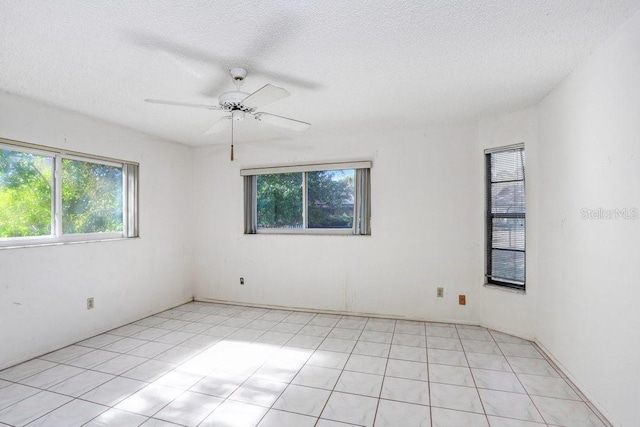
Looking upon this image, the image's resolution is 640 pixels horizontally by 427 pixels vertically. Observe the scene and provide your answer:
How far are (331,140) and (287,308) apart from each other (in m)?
2.33

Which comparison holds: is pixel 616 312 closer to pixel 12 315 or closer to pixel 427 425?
pixel 427 425

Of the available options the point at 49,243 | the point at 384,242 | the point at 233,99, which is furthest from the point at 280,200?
the point at 49,243

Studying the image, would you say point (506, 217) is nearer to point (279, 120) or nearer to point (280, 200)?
point (279, 120)

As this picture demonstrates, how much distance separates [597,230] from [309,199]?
3.03 m

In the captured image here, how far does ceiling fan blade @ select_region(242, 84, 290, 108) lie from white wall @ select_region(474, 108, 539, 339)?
250 cm

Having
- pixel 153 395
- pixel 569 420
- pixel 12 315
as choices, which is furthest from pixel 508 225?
pixel 12 315

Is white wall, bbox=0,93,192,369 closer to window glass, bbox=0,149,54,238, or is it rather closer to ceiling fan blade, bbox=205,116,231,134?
window glass, bbox=0,149,54,238

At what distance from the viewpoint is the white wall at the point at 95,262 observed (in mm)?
2740

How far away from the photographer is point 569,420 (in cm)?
194

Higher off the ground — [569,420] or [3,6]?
[3,6]

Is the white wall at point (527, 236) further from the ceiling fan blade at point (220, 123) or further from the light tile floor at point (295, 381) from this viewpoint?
the ceiling fan blade at point (220, 123)

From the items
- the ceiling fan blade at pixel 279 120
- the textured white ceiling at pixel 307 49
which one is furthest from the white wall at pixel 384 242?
the ceiling fan blade at pixel 279 120

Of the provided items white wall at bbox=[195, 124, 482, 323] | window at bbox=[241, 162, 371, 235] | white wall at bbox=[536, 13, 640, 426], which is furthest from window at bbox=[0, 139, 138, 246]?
white wall at bbox=[536, 13, 640, 426]

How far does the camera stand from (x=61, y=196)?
10.3 feet
